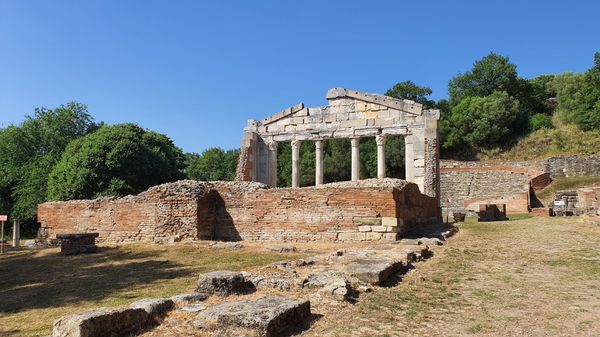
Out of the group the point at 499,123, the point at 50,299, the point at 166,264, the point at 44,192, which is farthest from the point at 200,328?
the point at 499,123

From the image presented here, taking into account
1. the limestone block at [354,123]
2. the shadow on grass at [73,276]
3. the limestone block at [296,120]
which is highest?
the limestone block at [296,120]

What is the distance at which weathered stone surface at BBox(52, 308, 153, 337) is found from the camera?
4316 mm

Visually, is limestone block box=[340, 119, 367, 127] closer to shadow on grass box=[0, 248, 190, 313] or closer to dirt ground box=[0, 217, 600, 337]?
dirt ground box=[0, 217, 600, 337]

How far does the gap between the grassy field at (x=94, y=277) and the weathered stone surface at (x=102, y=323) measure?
129 cm

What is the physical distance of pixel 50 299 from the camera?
7805 mm

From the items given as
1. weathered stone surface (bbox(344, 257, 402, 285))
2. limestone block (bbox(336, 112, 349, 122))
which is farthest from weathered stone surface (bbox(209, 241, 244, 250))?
limestone block (bbox(336, 112, 349, 122))

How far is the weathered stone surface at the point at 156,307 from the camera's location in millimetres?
5184

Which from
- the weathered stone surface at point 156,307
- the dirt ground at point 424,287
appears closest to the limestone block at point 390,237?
the dirt ground at point 424,287

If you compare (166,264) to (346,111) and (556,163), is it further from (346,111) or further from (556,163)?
(556,163)

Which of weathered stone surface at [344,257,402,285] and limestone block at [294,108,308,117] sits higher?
limestone block at [294,108,308,117]

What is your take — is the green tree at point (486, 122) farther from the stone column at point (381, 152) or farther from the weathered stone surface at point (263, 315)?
the weathered stone surface at point (263, 315)

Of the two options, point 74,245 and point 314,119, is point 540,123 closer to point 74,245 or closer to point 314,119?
point 314,119

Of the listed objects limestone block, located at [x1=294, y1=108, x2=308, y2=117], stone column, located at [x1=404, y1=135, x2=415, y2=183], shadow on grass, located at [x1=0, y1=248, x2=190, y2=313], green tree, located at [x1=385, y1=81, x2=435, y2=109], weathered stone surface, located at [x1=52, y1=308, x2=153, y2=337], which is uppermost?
green tree, located at [x1=385, y1=81, x2=435, y2=109]

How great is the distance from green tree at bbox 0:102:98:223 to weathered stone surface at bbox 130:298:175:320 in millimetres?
32681
